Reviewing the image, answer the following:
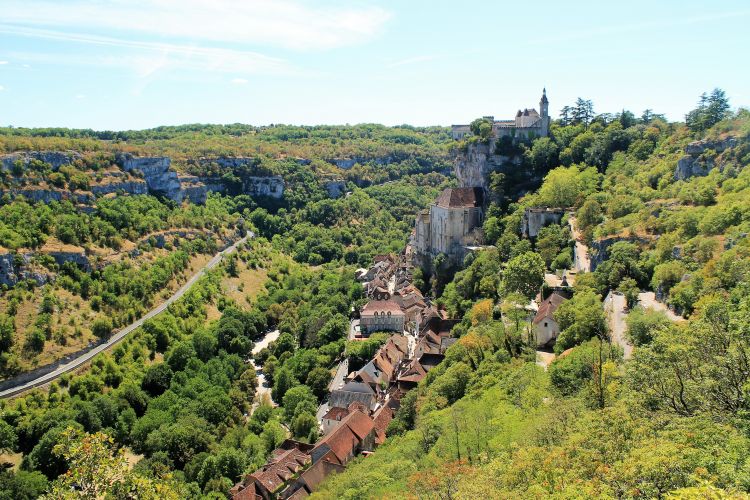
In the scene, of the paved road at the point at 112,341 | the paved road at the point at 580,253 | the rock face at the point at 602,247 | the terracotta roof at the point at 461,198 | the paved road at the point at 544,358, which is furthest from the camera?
the terracotta roof at the point at 461,198

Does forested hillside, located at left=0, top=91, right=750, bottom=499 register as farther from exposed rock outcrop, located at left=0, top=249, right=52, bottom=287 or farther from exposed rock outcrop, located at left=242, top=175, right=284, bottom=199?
exposed rock outcrop, located at left=242, top=175, right=284, bottom=199

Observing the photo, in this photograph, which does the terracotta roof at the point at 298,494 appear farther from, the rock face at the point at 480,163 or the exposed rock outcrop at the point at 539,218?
the rock face at the point at 480,163

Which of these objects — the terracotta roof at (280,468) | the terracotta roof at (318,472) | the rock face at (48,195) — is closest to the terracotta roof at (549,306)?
the terracotta roof at (318,472)

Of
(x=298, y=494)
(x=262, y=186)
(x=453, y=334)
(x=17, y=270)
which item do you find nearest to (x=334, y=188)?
(x=262, y=186)

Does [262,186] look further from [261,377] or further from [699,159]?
[699,159]

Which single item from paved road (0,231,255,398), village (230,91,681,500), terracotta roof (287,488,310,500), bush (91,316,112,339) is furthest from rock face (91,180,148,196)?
terracotta roof (287,488,310,500)

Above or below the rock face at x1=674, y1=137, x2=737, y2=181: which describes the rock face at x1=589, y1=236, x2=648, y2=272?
below
